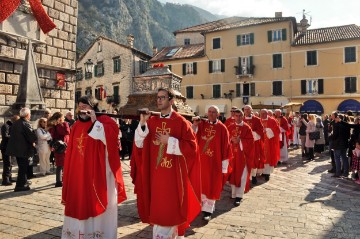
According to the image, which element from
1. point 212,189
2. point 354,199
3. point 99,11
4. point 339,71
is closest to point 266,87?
point 339,71

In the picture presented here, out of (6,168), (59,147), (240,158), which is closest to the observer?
(240,158)

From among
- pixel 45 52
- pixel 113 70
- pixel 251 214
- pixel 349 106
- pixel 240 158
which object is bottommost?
pixel 251 214

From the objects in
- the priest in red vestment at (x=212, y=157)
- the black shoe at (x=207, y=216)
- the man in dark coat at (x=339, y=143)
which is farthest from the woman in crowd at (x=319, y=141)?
the black shoe at (x=207, y=216)

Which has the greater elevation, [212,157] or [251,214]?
[212,157]

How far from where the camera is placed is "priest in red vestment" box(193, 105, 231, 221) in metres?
5.45

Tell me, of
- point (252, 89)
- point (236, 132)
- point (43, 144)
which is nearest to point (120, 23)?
point (252, 89)

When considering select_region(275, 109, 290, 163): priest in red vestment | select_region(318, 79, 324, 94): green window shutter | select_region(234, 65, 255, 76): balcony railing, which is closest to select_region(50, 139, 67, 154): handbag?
select_region(275, 109, 290, 163): priest in red vestment

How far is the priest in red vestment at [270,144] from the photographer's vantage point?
888 centimetres

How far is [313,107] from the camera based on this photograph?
2997 cm

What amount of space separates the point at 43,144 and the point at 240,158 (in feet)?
18.2

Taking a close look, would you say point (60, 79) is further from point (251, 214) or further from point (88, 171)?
point (251, 214)

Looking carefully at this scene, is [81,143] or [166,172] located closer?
[166,172]

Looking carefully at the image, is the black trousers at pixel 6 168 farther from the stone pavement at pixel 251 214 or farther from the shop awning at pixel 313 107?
the shop awning at pixel 313 107

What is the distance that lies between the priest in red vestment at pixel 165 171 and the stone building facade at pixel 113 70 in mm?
30219
